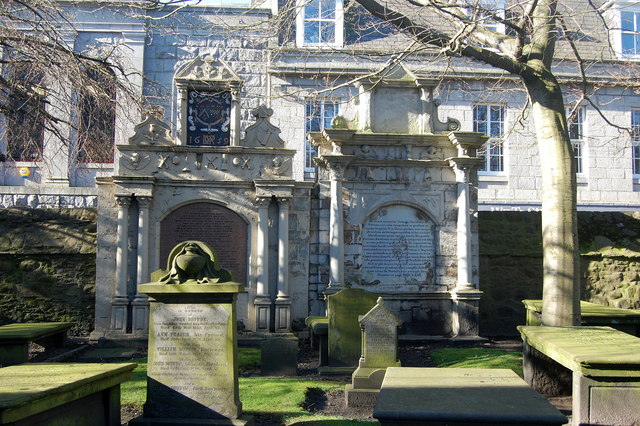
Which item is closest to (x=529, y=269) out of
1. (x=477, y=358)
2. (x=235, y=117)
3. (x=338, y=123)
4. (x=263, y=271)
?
(x=477, y=358)

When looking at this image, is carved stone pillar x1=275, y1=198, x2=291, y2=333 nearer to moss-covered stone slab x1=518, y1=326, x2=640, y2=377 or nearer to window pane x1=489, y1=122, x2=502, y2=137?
moss-covered stone slab x1=518, y1=326, x2=640, y2=377

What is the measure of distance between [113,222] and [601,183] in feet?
52.1

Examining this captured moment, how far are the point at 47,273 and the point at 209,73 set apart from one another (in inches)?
213

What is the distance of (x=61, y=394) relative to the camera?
5.31 metres

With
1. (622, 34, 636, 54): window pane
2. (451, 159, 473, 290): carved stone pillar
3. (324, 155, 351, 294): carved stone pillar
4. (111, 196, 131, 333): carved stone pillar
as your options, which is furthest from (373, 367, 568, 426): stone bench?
(622, 34, 636, 54): window pane

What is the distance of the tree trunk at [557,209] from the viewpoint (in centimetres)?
991

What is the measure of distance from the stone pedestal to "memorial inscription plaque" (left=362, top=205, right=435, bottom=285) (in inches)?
287

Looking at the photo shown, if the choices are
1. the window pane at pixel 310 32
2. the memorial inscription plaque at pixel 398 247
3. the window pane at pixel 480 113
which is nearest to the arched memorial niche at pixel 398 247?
the memorial inscription plaque at pixel 398 247

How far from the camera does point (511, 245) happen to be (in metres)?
15.6

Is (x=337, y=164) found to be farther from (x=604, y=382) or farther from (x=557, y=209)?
(x=604, y=382)

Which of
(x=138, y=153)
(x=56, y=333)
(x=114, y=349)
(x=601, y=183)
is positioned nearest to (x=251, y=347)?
(x=114, y=349)

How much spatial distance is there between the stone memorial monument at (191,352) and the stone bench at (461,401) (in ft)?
6.06

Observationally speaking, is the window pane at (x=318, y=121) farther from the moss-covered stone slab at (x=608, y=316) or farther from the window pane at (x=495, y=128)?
the moss-covered stone slab at (x=608, y=316)

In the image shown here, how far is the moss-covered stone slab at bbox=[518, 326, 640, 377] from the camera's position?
570 centimetres
